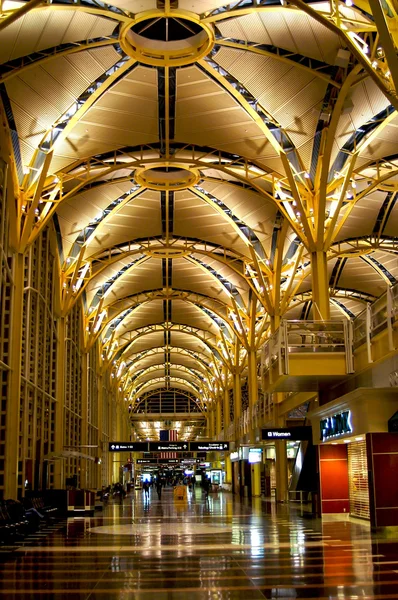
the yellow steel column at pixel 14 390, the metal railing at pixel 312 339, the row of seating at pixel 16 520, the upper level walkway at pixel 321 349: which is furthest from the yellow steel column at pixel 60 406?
the metal railing at pixel 312 339

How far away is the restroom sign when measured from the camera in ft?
81.7

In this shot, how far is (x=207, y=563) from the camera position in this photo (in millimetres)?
15188

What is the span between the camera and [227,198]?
138 ft

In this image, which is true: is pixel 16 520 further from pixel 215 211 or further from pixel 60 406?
pixel 215 211

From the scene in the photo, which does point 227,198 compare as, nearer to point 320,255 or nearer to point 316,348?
point 320,255

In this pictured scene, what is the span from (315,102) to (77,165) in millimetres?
12311

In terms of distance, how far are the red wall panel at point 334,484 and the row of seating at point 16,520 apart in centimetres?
1133

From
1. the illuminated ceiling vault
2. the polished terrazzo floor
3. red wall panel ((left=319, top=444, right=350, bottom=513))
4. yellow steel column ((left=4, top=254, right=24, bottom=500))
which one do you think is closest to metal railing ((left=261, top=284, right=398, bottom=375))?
the illuminated ceiling vault

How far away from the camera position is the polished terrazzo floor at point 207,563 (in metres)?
11.5

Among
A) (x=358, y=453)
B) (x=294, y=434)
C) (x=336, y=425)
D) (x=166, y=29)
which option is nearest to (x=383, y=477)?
(x=336, y=425)

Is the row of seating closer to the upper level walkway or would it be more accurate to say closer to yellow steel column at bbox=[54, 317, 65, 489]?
→ the upper level walkway

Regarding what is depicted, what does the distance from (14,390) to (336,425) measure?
1307 centimetres

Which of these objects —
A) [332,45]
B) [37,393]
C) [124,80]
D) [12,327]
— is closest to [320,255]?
[332,45]

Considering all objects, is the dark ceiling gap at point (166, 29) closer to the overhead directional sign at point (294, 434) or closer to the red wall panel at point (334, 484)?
the red wall panel at point (334, 484)
